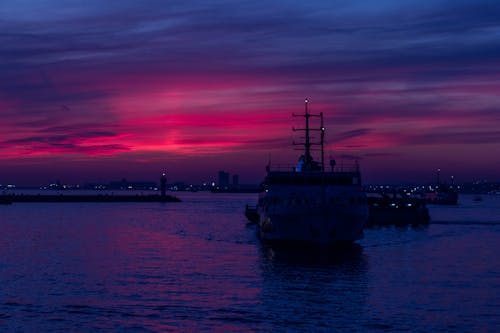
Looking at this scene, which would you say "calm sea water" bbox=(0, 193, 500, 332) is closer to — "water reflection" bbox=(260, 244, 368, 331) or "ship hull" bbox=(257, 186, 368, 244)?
"water reflection" bbox=(260, 244, 368, 331)

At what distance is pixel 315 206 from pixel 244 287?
21.2 meters

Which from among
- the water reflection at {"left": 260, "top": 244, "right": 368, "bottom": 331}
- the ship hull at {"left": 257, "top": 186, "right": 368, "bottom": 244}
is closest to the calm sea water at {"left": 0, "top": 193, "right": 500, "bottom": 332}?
the water reflection at {"left": 260, "top": 244, "right": 368, "bottom": 331}

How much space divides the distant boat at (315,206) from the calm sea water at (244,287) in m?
1.64

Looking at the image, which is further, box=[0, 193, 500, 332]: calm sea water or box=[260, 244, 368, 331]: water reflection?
box=[260, 244, 368, 331]: water reflection

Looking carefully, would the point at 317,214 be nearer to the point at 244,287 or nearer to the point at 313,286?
the point at 313,286

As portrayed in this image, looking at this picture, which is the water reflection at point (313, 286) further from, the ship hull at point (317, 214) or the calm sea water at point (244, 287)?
the ship hull at point (317, 214)

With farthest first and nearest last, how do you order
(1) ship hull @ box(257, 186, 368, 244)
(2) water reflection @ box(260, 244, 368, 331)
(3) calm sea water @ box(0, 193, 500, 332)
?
(1) ship hull @ box(257, 186, 368, 244)
(2) water reflection @ box(260, 244, 368, 331)
(3) calm sea water @ box(0, 193, 500, 332)

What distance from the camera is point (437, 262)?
56.5 m

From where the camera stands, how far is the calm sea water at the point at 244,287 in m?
32.2

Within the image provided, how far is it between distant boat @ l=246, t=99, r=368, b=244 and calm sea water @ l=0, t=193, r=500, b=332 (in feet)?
5.37

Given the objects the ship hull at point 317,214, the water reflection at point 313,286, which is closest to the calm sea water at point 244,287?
the water reflection at point 313,286

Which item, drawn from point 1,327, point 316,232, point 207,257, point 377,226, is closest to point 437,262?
point 316,232

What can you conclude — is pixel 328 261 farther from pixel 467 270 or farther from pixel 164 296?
pixel 164 296

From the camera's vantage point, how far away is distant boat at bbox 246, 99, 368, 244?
62312 mm
